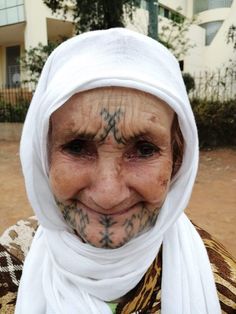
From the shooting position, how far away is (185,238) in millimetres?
1356

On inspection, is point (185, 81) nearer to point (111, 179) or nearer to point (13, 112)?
point (13, 112)

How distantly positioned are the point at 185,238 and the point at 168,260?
0.11 meters

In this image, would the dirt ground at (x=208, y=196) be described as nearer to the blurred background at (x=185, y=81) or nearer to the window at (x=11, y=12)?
the blurred background at (x=185, y=81)

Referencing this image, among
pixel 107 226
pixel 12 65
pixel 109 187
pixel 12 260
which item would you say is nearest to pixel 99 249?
pixel 107 226

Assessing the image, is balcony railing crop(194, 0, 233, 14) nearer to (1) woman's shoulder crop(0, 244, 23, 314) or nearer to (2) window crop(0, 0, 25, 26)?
(2) window crop(0, 0, 25, 26)

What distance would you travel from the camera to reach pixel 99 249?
111 centimetres

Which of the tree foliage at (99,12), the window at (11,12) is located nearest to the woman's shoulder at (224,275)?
the tree foliage at (99,12)

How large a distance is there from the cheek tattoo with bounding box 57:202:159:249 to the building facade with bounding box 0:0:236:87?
15.7 meters

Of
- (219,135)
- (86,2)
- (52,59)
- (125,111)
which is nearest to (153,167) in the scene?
(125,111)

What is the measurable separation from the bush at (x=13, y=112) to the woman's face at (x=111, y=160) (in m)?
12.6

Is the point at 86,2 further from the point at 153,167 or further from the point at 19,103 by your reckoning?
the point at 153,167

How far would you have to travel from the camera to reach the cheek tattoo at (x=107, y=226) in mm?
1058

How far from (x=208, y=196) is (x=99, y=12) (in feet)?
A: 23.4

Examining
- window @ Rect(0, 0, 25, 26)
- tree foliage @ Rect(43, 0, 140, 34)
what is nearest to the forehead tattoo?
tree foliage @ Rect(43, 0, 140, 34)
